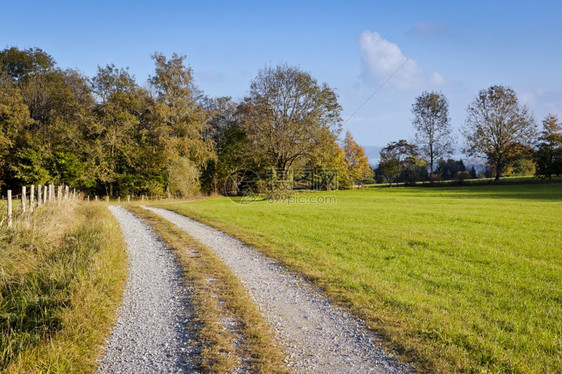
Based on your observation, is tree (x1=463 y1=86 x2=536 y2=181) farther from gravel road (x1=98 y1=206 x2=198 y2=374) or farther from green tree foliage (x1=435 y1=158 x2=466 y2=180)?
gravel road (x1=98 y1=206 x2=198 y2=374)

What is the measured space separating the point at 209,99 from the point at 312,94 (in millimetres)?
18132

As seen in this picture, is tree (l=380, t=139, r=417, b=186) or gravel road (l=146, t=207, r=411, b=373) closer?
gravel road (l=146, t=207, r=411, b=373)

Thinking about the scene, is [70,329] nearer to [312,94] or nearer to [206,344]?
[206,344]

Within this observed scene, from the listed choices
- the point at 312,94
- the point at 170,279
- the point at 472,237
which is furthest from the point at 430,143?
the point at 170,279

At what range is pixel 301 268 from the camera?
27.2 feet

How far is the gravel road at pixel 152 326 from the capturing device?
A: 415 cm

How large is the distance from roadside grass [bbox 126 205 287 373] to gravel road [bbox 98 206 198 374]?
211 millimetres

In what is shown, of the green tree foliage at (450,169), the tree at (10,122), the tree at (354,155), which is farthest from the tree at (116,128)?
the green tree foliage at (450,169)

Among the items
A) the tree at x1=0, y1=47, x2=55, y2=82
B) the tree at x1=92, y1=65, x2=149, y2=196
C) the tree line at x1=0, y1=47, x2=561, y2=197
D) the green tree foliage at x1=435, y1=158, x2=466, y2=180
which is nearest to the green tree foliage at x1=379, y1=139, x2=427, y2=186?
the green tree foliage at x1=435, y1=158, x2=466, y2=180

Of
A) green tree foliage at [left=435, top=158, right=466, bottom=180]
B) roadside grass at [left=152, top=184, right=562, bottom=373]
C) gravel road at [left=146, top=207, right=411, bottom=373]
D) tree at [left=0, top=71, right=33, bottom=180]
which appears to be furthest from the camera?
green tree foliage at [left=435, top=158, right=466, bottom=180]

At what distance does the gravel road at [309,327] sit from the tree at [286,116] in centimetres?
2797

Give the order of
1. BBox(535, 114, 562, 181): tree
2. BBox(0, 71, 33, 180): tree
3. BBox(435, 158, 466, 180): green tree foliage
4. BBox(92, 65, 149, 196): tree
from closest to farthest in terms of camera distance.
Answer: BBox(0, 71, 33, 180): tree → BBox(92, 65, 149, 196): tree → BBox(535, 114, 562, 181): tree → BBox(435, 158, 466, 180): green tree foliage

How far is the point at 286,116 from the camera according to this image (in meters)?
35.9

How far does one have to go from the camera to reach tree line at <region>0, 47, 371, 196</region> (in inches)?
1359
